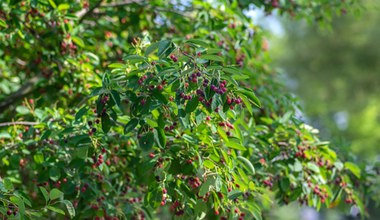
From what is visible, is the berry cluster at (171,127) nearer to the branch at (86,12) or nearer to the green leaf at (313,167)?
the green leaf at (313,167)

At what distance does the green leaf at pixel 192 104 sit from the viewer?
269 centimetres

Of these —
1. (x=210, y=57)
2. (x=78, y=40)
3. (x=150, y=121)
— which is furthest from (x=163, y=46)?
(x=78, y=40)

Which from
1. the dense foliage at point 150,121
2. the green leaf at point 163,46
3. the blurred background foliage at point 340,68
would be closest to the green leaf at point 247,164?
the dense foliage at point 150,121

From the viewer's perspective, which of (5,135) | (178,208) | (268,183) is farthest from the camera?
(268,183)

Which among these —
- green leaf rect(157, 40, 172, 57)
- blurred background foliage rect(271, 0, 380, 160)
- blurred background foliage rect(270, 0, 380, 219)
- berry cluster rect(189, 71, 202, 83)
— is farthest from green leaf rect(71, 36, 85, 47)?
blurred background foliage rect(271, 0, 380, 160)

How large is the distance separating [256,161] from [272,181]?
0.80ft

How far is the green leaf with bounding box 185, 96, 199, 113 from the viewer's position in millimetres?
2691

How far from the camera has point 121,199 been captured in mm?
3725

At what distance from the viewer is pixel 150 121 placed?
2.91m

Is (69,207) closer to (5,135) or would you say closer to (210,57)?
(5,135)

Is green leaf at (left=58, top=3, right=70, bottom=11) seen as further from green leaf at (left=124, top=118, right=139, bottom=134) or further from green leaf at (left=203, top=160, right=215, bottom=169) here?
green leaf at (left=203, top=160, right=215, bottom=169)

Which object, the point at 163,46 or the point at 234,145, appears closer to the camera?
the point at 163,46

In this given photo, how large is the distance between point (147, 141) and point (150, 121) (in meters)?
0.09

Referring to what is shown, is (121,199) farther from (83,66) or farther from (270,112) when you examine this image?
(270,112)
